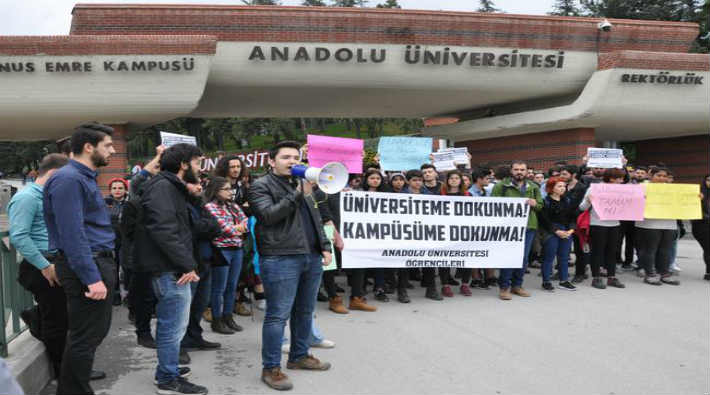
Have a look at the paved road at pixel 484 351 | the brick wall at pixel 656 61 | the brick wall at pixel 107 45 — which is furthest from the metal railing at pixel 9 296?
the brick wall at pixel 656 61

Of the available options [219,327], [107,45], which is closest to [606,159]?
[219,327]

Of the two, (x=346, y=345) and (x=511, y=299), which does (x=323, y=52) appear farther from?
(x=346, y=345)

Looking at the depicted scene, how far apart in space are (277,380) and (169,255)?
4.20ft

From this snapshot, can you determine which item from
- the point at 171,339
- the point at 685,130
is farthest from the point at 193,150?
the point at 685,130

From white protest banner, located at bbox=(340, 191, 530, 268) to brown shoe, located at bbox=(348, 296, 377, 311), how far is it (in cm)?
41

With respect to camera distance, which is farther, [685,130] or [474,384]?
[685,130]

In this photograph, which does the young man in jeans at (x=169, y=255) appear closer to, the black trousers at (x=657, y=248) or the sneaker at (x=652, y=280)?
the sneaker at (x=652, y=280)

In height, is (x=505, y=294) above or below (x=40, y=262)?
below

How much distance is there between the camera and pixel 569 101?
1841cm

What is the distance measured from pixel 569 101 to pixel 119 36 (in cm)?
1429

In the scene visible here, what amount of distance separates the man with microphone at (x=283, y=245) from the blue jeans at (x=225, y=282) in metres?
1.39

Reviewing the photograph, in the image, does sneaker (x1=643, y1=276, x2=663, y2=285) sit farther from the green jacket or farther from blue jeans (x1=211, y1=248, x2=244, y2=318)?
blue jeans (x1=211, y1=248, x2=244, y2=318)

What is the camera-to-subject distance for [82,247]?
318 centimetres

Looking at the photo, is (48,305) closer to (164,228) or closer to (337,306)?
(164,228)
